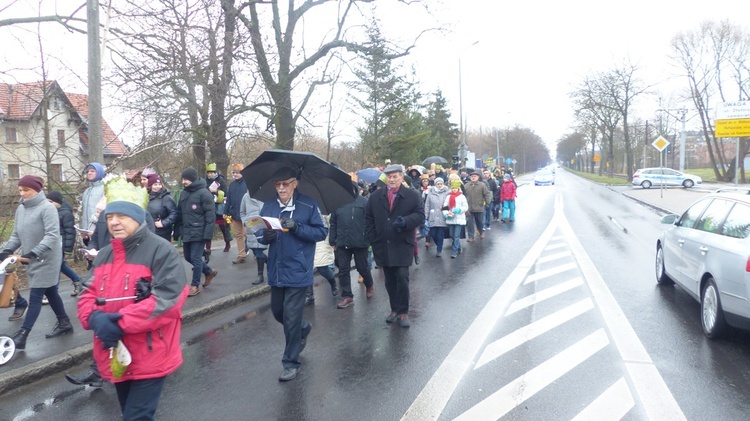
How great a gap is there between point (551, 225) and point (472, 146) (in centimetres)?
8148

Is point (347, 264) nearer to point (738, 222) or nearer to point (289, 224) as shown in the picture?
point (289, 224)

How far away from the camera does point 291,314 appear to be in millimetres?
4746

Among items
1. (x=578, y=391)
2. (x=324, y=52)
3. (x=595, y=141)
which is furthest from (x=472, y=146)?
(x=578, y=391)

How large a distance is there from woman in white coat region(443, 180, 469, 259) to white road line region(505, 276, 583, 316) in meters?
3.14

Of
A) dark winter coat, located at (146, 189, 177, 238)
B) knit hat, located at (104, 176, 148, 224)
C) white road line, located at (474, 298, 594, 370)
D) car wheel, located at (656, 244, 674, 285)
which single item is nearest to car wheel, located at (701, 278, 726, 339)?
white road line, located at (474, 298, 594, 370)

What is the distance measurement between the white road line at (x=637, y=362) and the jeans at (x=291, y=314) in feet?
9.57

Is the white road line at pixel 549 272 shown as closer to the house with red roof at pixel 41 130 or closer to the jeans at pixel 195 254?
the jeans at pixel 195 254

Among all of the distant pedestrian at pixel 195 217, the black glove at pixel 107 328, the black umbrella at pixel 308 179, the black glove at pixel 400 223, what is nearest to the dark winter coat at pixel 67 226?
the distant pedestrian at pixel 195 217

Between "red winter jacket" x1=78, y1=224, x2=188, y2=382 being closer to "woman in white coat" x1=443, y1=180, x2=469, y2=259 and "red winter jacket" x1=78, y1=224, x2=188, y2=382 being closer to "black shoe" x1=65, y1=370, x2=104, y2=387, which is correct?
"black shoe" x1=65, y1=370, x2=104, y2=387

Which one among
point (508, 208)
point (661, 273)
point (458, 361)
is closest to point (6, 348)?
point (458, 361)

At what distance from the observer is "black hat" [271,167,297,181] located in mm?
4719

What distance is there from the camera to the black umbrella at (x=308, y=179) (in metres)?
4.75

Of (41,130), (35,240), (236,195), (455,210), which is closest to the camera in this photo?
(35,240)

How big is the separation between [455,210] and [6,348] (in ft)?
27.0
